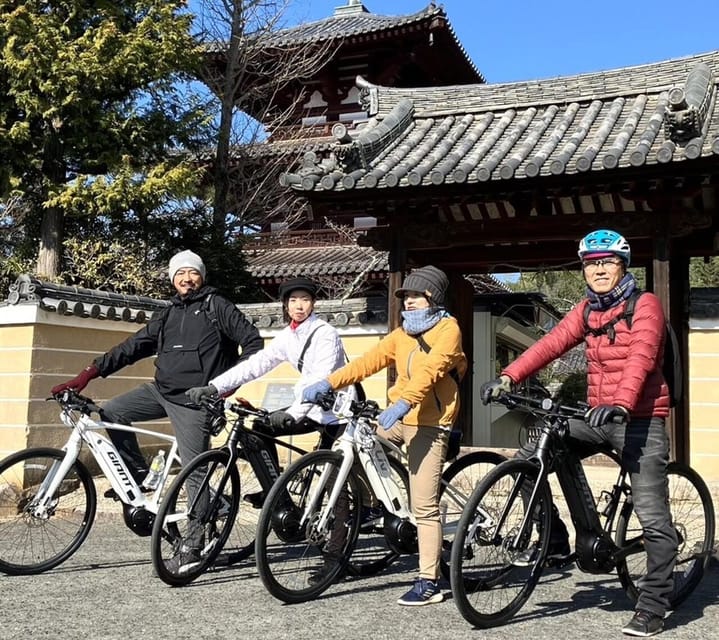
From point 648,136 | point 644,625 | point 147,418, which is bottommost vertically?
point 644,625

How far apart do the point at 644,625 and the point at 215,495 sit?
2.35m

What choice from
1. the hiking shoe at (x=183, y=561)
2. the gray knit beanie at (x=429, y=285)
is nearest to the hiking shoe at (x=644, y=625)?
the gray knit beanie at (x=429, y=285)

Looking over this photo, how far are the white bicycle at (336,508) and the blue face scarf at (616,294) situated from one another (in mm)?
1306

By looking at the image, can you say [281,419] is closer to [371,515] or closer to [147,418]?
[371,515]

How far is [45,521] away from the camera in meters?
4.98

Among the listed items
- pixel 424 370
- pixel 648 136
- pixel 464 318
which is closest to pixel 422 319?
pixel 424 370

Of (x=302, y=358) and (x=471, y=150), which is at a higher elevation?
(x=471, y=150)

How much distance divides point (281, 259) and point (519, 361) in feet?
42.7

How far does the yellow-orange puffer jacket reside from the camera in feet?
13.9

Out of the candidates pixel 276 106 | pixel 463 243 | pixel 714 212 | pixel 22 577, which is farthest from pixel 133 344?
pixel 276 106

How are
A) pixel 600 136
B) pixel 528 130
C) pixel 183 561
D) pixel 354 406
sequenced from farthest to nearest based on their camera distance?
pixel 528 130 < pixel 600 136 < pixel 183 561 < pixel 354 406

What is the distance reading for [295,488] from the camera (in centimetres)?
437

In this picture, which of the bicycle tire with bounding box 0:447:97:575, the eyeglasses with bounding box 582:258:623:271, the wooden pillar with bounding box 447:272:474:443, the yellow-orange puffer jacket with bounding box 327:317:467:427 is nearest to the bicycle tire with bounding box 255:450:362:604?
the yellow-orange puffer jacket with bounding box 327:317:467:427

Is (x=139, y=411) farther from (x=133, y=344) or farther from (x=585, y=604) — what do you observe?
(x=585, y=604)
